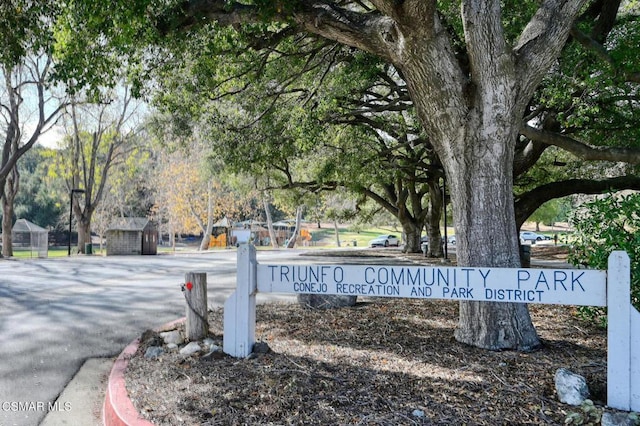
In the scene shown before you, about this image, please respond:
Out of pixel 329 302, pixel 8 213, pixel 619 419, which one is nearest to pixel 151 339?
pixel 329 302

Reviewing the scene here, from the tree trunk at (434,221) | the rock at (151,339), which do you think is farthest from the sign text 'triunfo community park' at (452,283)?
the tree trunk at (434,221)

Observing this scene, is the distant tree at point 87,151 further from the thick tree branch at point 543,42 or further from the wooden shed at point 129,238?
the thick tree branch at point 543,42

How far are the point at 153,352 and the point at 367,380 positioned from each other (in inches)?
99.9

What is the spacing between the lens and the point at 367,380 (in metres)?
4.28

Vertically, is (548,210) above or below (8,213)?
above

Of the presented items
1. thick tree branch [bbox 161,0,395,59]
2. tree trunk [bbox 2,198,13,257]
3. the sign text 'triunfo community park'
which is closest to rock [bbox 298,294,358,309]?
the sign text 'triunfo community park'

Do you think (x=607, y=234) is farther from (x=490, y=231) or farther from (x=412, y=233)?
(x=412, y=233)

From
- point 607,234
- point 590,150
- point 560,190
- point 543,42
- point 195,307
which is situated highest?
point 543,42

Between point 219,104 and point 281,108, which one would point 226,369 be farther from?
point 219,104

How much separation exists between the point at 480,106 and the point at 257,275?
10.6ft

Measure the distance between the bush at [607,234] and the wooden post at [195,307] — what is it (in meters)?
4.90

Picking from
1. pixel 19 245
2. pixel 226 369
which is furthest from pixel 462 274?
pixel 19 245

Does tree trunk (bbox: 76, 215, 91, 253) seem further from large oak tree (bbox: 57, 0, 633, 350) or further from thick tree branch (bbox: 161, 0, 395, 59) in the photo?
large oak tree (bbox: 57, 0, 633, 350)

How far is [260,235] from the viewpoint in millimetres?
58406
